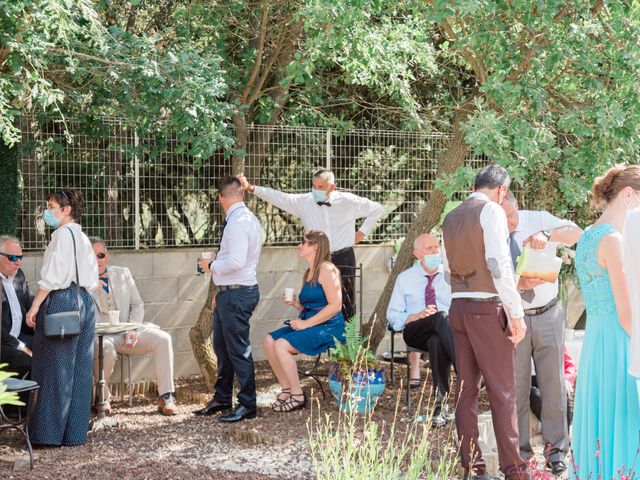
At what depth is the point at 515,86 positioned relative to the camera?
23.1 ft

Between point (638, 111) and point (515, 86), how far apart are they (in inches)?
36.0

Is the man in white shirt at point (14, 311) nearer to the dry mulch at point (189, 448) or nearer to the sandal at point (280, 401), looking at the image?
the dry mulch at point (189, 448)

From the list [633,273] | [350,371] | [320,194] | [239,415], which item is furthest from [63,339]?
[633,273]

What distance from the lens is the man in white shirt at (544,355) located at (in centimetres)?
615

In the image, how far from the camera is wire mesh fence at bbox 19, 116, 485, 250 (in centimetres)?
912

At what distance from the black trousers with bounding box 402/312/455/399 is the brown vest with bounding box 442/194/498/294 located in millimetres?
1850

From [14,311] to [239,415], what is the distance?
6.26ft

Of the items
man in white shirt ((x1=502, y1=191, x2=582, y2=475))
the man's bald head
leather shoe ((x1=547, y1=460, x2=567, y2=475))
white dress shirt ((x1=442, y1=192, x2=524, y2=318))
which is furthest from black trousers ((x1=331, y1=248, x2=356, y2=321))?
white dress shirt ((x1=442, y1=192, x2=524, y2=318))

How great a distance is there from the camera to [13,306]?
7.65 meters

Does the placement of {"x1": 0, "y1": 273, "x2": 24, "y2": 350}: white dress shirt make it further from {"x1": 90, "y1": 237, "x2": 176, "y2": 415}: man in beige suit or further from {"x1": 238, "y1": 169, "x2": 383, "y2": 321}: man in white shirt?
{"x1": 238, "y1": 169, "x2": 383, "y2": 321}: man in white shirt

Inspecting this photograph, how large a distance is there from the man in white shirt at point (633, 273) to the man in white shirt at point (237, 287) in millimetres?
3756

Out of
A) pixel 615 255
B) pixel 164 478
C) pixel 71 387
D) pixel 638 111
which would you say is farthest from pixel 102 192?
pixel 615 255

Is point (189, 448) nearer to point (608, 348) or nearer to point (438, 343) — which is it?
point (438, 343)

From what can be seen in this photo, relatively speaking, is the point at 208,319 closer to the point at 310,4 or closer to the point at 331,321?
the point at 331,321
